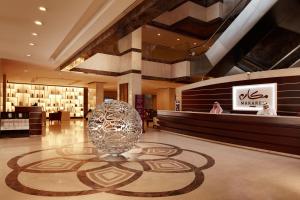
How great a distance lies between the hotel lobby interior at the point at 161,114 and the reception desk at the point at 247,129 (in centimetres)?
3

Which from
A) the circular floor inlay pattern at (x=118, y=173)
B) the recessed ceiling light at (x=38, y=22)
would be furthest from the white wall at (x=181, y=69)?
the recessed ceiling light at (x=38, y=22)

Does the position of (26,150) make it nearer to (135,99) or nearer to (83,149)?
(83,149)

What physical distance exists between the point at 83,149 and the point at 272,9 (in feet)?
26.7

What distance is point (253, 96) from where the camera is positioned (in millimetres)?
7984

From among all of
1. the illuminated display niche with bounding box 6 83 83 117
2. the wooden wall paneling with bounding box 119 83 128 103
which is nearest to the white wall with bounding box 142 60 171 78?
the wooden wall paneling with bounding box 119 83 128 103

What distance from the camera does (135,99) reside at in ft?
35.0

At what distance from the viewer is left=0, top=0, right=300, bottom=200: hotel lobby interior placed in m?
3.72

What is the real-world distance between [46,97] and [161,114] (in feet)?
40.0

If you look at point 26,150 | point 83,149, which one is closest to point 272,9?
point 83,149

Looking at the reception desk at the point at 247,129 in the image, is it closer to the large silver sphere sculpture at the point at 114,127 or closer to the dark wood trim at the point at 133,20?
the large silver sphere sculpture at the point at 114,127

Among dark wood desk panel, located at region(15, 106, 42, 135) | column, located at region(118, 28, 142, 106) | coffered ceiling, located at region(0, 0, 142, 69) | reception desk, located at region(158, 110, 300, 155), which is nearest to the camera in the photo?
coffered ceiling, located at region(0, 0, 142, 69)

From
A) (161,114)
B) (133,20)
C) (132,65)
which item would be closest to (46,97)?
(132,65)

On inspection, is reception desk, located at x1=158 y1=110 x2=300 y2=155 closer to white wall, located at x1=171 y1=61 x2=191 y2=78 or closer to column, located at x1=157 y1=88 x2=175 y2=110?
white wall, located at x1=171 y1=61 x2=191 y2=78

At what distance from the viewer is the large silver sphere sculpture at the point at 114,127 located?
4855 millimetres
